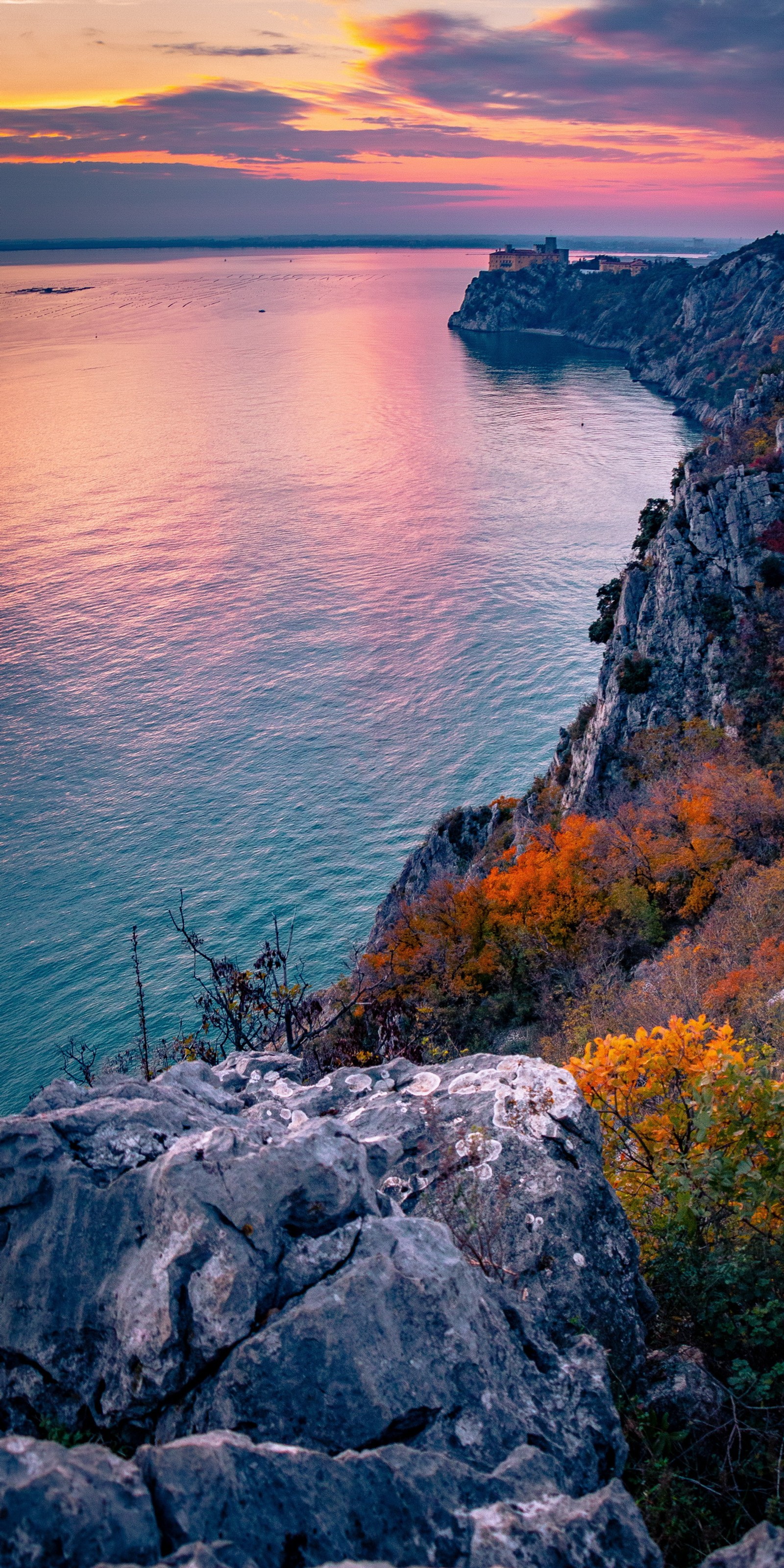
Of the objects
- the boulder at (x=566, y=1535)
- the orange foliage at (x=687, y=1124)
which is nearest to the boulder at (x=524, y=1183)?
the orange foliage at (x=687, y=1124)

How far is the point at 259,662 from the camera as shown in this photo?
75.2 meters

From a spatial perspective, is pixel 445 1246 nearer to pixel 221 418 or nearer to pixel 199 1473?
pixel 199 1473

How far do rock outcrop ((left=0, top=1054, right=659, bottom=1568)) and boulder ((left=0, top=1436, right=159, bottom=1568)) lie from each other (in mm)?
13

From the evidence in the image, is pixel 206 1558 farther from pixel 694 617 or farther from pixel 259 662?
pixel 259 662

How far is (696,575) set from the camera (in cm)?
4028

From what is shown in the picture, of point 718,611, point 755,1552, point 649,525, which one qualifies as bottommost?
point 755,1552

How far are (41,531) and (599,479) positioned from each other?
7245 cm

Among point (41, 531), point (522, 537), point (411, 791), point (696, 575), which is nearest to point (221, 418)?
point (41, 531)

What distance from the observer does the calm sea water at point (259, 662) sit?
1934 inches

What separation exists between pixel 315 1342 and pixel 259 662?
7172 centimetres

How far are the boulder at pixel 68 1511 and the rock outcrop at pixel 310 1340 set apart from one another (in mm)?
13

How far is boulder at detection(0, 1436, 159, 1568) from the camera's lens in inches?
168

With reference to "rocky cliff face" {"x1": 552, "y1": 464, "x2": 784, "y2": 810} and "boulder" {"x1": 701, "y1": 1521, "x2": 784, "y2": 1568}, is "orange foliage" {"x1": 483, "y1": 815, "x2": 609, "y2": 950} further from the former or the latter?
"boulder" {"x1": 701, "y1": 1521, "x2": 784, "y2": 1568}

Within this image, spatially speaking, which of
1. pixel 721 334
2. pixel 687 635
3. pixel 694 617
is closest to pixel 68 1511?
pixel 687 635
